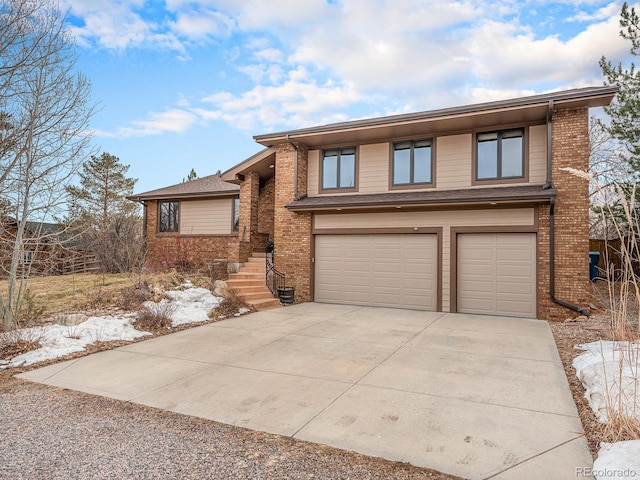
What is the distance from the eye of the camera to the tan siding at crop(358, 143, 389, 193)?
11.5 metres

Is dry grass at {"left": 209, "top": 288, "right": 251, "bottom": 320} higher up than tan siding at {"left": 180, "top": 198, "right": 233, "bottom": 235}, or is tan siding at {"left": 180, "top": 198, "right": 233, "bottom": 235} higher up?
tan siding at {"left": 180, "top": 198, "right": 233, "bottom": 235}

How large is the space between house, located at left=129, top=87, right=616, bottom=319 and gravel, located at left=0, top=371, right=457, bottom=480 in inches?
314

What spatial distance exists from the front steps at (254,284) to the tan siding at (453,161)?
20.2 ft

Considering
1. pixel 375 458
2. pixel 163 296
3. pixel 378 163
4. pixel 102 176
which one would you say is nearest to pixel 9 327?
pixel 163 296

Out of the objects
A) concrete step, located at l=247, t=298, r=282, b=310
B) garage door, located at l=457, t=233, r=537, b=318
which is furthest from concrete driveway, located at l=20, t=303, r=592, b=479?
concrete step, located at l=247, t=298, r=282, b=310

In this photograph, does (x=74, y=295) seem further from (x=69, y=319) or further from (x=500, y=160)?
(x=500, y=160)

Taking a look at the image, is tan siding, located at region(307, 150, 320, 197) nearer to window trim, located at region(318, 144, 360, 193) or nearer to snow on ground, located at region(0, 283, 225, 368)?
window trim, located at region(318, 144, 360, 193)

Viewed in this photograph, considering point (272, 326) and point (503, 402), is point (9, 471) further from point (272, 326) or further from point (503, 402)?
point (272, 326)

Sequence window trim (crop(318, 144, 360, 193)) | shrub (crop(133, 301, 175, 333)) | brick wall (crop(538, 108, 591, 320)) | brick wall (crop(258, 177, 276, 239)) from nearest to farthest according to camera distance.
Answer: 1. shrub (crop(133, 301, 175, 333))
2. brick wall (crop(538, 108, 591, 320))
3. window trim (crop(318, 144, 360, 193))
4. brick wall (crop(258, 177, 276, 239))

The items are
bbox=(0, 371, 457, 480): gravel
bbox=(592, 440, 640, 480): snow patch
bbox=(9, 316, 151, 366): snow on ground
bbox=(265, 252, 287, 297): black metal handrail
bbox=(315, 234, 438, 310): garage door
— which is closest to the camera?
bbox=(592, 440, 640, 480): snow patch

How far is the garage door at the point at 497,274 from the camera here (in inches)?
379

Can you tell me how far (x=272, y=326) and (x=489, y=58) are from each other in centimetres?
1212

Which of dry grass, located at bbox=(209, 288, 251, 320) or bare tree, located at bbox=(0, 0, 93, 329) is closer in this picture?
bare tree, located at bbox=(0, 0, 93, 329)

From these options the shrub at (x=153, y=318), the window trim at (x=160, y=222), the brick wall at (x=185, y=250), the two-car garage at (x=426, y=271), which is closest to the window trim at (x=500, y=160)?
the two-car garage at (x=426, y=271)
